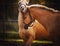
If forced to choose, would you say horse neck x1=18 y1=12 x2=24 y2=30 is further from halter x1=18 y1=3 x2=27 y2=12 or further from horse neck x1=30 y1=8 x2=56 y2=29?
horse neck x1=30 y1=8 x2=56 y2=29

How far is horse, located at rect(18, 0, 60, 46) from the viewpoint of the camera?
292cm

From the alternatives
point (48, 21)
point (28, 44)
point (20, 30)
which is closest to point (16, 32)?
point (20, 30)

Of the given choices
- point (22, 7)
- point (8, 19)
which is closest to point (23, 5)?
point (22, 7)

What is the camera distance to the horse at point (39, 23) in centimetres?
292

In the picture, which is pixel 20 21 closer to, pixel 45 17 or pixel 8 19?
pixel 8 19

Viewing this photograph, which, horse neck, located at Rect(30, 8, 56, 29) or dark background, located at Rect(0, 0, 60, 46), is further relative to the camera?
dark background, located at Rect(0, 0, 60, 46)

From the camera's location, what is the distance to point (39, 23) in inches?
117

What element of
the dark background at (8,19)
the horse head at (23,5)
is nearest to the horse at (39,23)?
the horse head at (23,5)

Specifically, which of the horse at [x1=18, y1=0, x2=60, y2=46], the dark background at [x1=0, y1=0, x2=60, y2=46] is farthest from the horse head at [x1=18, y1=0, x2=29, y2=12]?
the dark background at [x1=0, y1=0, x2=60, y2=46]

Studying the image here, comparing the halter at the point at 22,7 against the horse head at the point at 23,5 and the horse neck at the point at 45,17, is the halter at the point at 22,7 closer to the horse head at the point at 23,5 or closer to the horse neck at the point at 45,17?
the horse head at the point at 23,5

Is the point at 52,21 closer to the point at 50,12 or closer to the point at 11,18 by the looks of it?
the point at 50,12

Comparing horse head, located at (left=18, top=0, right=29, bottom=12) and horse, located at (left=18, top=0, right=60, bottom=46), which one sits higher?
horse head, located at (left=18, top=0, right=29, bottom=12)

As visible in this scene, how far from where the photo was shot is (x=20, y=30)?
9.85ft

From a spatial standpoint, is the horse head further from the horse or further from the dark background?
the dark background
